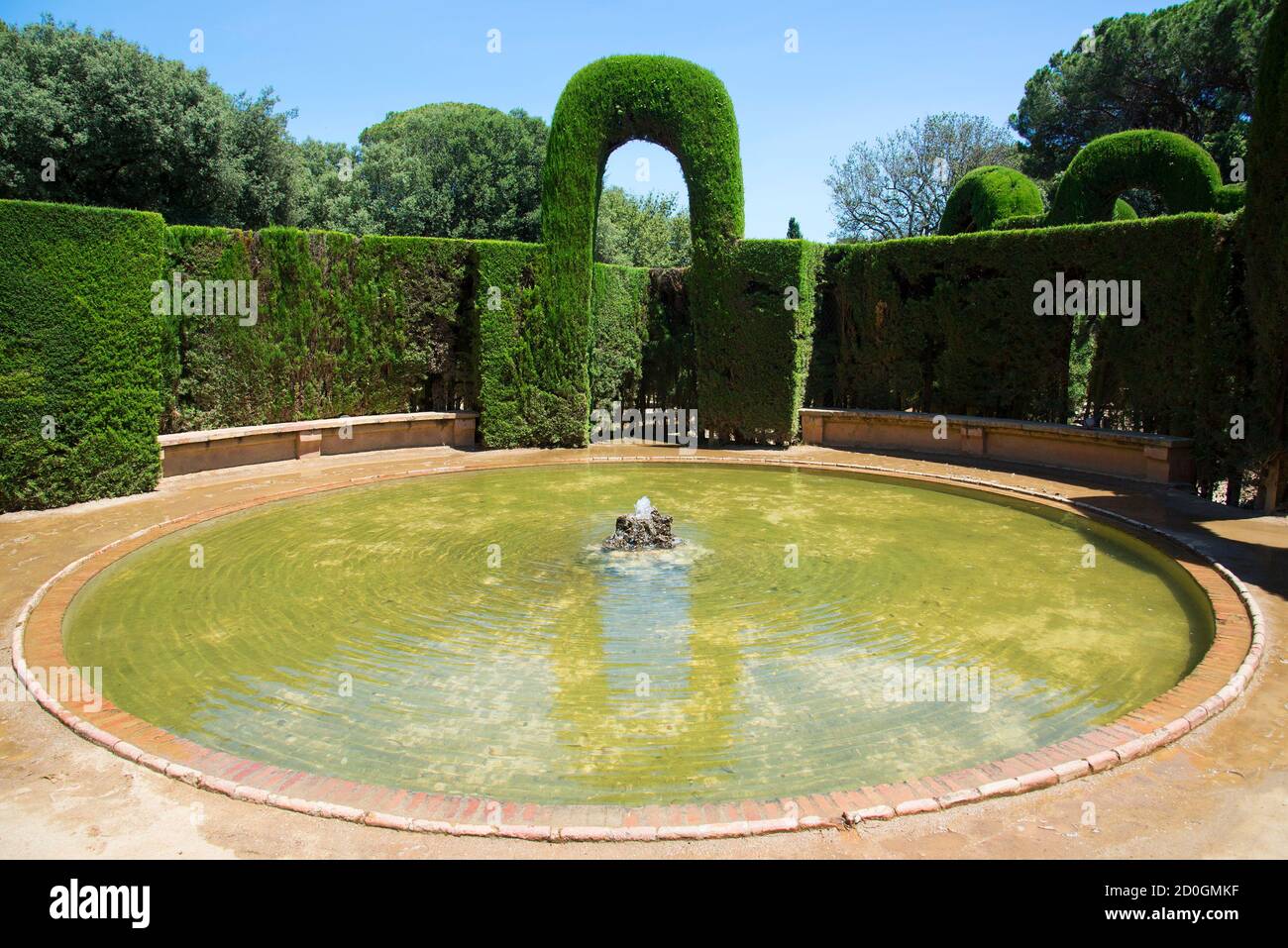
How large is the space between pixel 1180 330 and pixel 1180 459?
1786 mm

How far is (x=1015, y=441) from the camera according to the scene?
1506cm

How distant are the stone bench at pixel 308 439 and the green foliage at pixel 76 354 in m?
1.16

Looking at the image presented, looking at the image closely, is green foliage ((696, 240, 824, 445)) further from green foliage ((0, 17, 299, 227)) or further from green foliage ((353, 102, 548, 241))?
green foliage ((353, 102, 548, 241))

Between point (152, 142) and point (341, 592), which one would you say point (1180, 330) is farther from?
point (152, 142)

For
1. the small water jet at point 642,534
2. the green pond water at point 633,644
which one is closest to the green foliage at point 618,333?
the green pond water at point 633,644

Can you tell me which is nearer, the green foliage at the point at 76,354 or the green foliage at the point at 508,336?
the green foliage at the point at 76,354

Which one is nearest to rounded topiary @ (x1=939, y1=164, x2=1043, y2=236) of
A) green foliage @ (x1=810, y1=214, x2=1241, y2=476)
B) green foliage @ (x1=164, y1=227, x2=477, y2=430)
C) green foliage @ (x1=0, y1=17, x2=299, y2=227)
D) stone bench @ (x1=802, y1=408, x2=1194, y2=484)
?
green foliage @ (x1=810, y1=214, x2=1241, y2=476)

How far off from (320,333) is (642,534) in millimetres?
8786

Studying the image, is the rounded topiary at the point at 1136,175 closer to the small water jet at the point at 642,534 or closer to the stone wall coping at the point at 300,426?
the stone wall coping at the point at 300,426

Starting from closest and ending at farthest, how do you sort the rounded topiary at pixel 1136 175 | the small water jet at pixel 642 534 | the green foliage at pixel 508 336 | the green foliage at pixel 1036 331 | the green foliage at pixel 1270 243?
1. the small water jet at pixel 642 534
2. the green foliage at pixel 1270 243
3. the green foliage at pixel 1036 331
4. the green foliage at pixel 508 336
5. the rounded topiary at pixel 1136 175

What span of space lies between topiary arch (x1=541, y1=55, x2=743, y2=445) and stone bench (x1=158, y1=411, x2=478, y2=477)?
180 cm

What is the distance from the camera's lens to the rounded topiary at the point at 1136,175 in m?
18.1

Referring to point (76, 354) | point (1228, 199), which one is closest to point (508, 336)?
point (76, 354)
